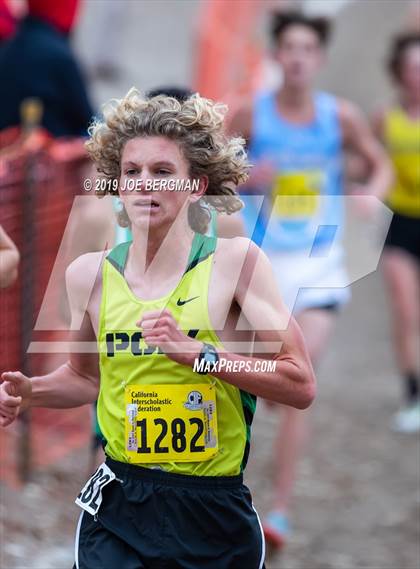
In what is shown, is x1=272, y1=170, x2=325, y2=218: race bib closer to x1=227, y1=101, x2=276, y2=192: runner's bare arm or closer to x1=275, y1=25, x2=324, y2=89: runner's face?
x1=227, y1=101, x2=276, y2=192: runner's bare arm

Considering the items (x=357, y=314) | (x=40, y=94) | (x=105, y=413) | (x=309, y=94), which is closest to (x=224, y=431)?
(x=105, y=413)

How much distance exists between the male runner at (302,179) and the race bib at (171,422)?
2.32 meters

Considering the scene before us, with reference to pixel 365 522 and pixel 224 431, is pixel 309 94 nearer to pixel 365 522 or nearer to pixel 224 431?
pixel 365 522

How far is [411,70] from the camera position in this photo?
7051 millimetres

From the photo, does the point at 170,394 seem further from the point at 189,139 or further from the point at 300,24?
the point at 300,24

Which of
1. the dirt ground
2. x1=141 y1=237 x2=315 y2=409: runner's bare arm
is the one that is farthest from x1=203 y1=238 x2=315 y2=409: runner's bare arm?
the dirt ground

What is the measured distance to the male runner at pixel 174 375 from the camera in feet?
9.75

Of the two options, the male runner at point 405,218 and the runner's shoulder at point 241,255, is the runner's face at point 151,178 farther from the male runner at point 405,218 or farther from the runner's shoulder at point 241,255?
the male runner at point 405,218

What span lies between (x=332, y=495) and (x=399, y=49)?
108 inches

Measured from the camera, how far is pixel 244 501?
308 centimetres

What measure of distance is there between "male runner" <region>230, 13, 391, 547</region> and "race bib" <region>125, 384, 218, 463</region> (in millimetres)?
2318

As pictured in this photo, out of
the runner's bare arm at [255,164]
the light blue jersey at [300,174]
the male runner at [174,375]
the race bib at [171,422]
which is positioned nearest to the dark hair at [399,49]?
the light blue jersey at [300,174]

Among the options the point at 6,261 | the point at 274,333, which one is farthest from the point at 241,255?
the point at 6,261

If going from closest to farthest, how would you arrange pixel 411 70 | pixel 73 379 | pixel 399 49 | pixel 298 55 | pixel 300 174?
pixel 73 379
pixel 300 174
pixel 298 55
pixel 411 70
pixel 399 49
